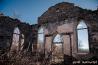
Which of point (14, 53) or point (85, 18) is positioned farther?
point (85, 18)

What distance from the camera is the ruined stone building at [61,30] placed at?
472 inches

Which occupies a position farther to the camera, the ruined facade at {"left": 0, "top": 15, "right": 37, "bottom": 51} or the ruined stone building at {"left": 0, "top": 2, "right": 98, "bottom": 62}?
the ruined facade at {"left": 0, "top": 15, "right": 37, "bottom": 51}

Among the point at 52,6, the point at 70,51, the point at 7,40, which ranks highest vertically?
the point at 52,6

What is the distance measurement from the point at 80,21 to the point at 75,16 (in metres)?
0.70

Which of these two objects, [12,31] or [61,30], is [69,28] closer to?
[61,30]

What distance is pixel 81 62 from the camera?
37.5 ft

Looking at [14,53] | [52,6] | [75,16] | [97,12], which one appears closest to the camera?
[14,53]

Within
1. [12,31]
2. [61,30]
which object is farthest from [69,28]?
[12,31]

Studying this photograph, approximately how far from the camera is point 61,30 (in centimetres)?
1379

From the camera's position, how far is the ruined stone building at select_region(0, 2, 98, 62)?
11984mm

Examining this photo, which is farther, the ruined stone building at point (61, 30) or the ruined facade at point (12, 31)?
the ruined facade at point (12, 31)

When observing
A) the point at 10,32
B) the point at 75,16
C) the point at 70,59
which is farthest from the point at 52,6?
the point at 70,59

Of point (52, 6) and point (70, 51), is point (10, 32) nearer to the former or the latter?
point (52, 6)

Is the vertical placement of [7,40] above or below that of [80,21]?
below
